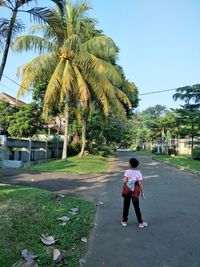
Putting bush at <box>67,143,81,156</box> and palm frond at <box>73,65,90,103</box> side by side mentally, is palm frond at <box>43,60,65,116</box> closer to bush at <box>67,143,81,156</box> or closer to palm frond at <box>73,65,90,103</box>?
palm frond at <box>73,65,90,103</box>

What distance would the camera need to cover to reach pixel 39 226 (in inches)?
252

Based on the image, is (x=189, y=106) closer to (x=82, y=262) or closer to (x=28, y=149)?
(x=28, y=149)

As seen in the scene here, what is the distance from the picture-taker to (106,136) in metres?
45.2

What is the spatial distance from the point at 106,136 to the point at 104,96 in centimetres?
2200

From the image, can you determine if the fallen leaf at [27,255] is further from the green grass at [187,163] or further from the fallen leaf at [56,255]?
the green grass at [187,163]

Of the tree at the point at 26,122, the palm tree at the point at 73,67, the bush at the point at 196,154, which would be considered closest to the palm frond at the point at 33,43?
the palm tree at the point at 73,67

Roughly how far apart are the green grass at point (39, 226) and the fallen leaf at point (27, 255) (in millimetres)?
63

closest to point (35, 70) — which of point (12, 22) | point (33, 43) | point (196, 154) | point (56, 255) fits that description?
point (33, 43)

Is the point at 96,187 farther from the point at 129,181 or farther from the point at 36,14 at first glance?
the point at 36,14

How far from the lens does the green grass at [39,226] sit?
518cm

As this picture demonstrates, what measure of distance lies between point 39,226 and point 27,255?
1366mm

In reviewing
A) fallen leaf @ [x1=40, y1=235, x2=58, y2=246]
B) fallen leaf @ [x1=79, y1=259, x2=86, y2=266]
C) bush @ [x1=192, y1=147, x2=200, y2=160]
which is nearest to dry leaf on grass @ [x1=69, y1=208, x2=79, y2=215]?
fallen leaf @ [x1=40, y1=235, x2=58, y2=246]

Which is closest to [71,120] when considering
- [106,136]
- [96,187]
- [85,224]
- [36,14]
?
[106,136]

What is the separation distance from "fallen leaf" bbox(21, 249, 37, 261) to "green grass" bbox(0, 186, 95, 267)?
2.5 inches
